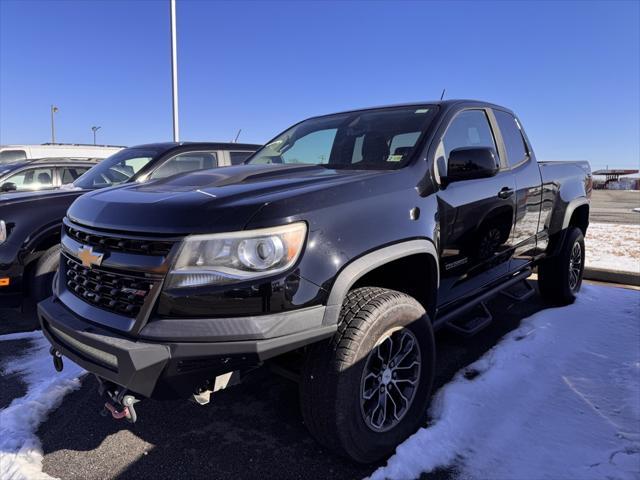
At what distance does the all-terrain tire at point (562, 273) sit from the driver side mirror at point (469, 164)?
2.40 m

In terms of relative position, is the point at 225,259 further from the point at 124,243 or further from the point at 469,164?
the point at 469,164

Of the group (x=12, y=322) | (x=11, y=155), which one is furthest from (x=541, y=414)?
(x=11, y=155)

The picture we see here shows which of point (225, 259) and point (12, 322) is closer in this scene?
point (225, 259)

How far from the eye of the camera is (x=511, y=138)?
406 cm

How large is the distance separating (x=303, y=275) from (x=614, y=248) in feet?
25.6

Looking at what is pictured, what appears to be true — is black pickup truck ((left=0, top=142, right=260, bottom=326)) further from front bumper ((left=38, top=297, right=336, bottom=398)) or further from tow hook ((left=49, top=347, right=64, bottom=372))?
front bumper ((left=38, top=297, right=336, bottom=398))

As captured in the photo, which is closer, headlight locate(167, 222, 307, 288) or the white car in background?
headlight locate(167, 222, 307, 288)

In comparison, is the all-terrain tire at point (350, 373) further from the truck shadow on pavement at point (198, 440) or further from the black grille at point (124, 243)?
the black grille at point (124, 243)

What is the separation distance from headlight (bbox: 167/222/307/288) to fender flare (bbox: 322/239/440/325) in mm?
278

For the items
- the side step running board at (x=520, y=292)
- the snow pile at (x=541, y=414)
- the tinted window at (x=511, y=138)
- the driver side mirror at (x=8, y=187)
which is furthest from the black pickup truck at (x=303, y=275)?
the driver side mirror at (x=8, y=187)

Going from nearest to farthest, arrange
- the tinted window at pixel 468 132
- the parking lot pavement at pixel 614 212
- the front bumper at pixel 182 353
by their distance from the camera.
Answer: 1. the front bumper at pixel 182 353
2. the tinted window at pixel 468 132
3. the parking lot pavement at pixel 614 212

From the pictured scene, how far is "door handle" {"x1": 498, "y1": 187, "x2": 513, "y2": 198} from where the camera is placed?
11.4 ft

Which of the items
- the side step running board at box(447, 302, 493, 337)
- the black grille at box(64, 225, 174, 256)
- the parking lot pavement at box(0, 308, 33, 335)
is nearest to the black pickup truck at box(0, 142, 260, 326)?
the parking lot pavement at box(0, 308, 33, 335)

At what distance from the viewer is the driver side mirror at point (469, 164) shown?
9.18 feet
